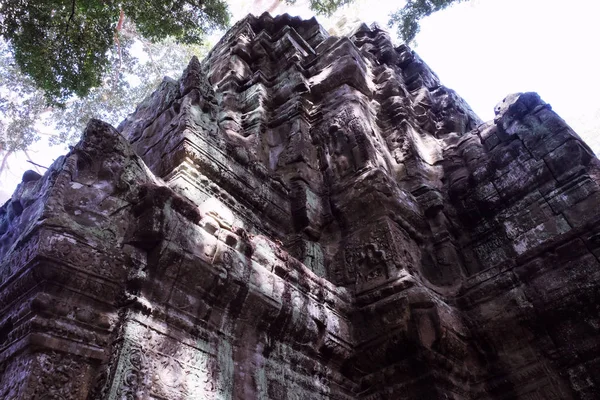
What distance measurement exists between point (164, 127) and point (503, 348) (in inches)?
151

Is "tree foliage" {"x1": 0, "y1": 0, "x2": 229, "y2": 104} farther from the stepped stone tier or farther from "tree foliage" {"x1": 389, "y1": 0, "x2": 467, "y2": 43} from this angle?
"tree foliage" {"x1": 389, "y1": 0, "x2": 467, "y2": 43}

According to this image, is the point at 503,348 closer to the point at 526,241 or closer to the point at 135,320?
the point at 526,241

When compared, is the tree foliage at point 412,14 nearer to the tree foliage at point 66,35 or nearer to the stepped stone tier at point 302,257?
the stepped stone tier at point 302,257

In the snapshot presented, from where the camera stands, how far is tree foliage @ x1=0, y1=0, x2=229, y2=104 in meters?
6.32

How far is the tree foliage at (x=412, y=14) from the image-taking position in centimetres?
918

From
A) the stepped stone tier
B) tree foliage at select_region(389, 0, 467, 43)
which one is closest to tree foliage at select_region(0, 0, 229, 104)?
the stepped stone tier

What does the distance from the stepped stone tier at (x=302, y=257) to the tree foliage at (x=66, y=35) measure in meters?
1.71

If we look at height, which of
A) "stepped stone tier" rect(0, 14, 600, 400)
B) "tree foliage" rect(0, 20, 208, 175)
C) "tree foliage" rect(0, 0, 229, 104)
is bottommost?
"stepped stone tier" rect(0, 14, 600, 400)

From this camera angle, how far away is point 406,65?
986cm

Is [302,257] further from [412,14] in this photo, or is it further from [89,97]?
[89,97]

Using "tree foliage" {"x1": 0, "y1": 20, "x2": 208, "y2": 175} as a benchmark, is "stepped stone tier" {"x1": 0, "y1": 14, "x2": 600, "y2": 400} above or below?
below

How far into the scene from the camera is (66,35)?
6609 millimetres

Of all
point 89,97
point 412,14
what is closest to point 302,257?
point 412,14

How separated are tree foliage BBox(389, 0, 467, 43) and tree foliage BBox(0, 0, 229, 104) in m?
5.25
